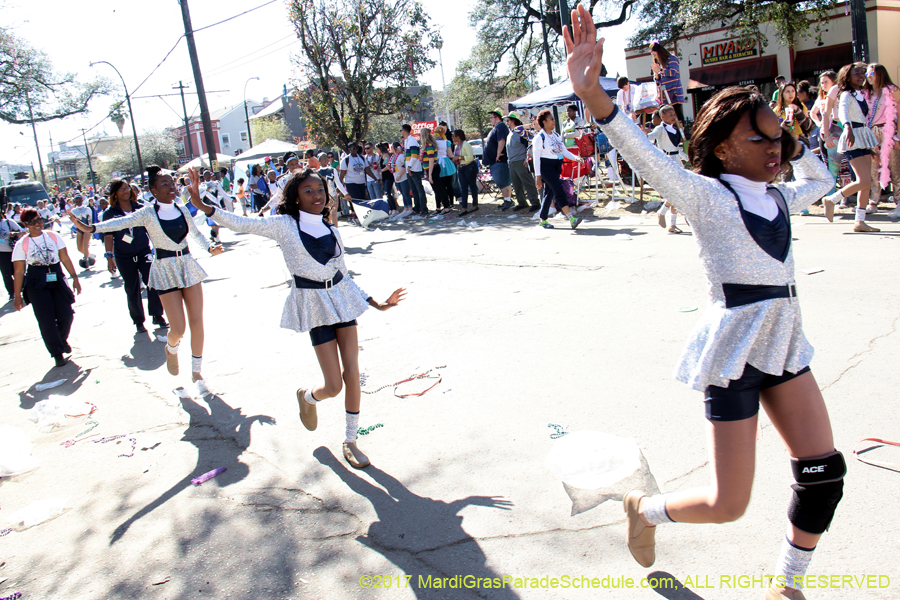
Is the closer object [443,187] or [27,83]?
[443,187]

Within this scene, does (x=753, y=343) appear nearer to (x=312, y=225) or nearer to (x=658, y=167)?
(x=658, y=167)

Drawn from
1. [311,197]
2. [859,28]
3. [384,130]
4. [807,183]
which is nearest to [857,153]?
[859,28]

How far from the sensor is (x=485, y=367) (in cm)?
509

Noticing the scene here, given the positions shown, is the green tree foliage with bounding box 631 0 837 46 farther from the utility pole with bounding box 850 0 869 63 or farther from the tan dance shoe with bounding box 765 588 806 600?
the tan dance shoe with bounding box 765 588 806 600

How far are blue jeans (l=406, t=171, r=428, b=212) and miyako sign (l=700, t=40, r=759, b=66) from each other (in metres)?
19.7

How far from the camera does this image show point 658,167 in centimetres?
222

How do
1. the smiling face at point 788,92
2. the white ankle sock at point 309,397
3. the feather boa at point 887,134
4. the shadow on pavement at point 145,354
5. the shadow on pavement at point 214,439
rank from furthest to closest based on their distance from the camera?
the smiling face at point 788,92, the feather boa at point 887,134, the shadow on pavement at point 145,354, the white ankle sock at point 309,397, the shadow on pavement at point 214,439

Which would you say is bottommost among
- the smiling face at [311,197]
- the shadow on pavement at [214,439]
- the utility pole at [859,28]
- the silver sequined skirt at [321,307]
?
the shadow on pavement at [214,439]

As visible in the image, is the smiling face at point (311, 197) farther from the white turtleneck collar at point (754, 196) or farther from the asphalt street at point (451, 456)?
the white turtleneck collar at point (754, 196)

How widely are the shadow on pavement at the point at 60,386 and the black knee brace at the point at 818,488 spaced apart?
6.26m

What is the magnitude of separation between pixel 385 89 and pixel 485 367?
19667mm

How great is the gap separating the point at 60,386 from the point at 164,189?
2389 mm

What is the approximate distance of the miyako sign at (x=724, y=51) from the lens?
2866cm

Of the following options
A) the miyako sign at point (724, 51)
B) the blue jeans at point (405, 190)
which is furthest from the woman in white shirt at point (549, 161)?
the miyako sign at point (724, 51)
